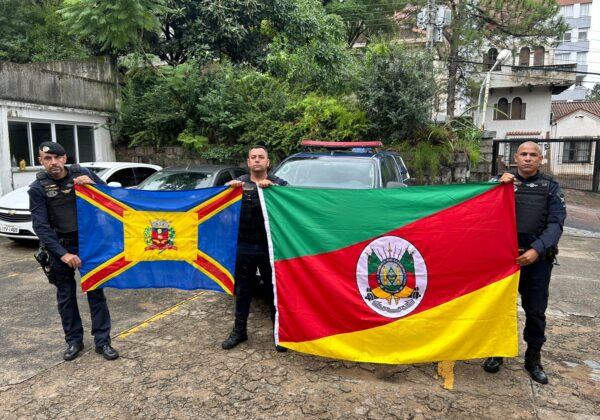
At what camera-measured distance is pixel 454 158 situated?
38.8ft

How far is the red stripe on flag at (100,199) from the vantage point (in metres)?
4.10

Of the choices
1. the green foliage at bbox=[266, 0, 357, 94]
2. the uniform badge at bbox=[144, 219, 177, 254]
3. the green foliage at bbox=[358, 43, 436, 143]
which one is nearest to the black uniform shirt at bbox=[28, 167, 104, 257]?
the uniform badge at bbox=[144, 219, 177, 254]

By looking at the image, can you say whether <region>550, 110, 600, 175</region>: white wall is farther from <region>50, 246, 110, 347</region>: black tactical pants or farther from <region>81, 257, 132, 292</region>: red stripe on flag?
<region>50, 246, 110, 347</region>: black tactical pants

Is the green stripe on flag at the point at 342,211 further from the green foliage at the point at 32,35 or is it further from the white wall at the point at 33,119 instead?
the green foliage at the point at 32,35

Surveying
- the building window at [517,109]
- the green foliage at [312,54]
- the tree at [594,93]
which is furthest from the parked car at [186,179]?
the tree at [594,93]

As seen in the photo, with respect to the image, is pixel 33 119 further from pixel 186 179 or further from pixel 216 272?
pixel 216 272

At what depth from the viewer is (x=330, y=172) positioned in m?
6.31

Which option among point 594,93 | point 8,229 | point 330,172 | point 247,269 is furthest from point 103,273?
point 594,93

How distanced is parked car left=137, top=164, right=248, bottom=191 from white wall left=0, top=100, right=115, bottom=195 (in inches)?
193

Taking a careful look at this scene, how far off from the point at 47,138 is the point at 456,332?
38.9 feet

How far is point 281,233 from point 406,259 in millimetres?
1062

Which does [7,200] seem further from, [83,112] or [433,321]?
[433,321]

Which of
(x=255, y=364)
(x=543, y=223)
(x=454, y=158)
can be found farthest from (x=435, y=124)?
(x=255, y=364)

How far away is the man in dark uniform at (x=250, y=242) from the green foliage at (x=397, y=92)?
790 cm
